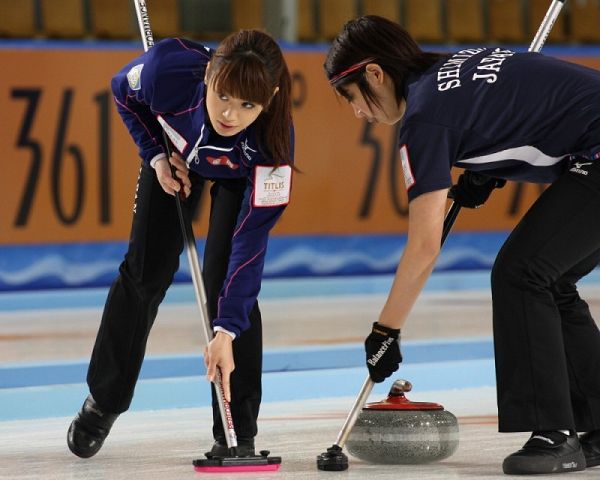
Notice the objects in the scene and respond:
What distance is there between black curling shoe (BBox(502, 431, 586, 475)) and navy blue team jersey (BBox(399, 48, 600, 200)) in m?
0.62

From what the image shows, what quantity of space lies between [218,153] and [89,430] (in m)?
Answer: 0.78

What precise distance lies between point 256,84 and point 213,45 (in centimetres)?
576

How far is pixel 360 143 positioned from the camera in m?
8.67

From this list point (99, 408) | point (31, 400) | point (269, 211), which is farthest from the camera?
point (31, 400)

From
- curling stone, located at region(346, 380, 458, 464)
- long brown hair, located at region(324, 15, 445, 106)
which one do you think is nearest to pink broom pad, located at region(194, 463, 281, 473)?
curling stone, located at region(346, 380, 458, 464)

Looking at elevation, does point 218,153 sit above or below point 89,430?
above

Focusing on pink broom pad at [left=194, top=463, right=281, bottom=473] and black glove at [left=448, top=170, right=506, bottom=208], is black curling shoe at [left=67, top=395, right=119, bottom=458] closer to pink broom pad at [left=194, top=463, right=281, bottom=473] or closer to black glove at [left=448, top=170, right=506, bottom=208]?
pink broom pad at [left=194, top=463, right=281, bottom=473]

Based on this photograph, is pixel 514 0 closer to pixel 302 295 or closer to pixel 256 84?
pixel 302 295

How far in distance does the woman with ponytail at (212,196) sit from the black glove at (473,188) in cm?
45

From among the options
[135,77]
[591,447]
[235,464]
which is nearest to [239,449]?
[235,464]

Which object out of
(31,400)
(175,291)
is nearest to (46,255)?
(175,291)

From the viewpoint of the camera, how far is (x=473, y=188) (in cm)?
315

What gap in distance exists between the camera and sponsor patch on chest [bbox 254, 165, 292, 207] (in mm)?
2951

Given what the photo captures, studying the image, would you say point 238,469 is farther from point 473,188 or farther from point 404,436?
point 473,188
